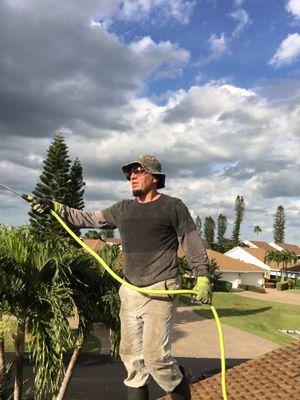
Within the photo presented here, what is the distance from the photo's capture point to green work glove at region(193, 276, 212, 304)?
3645 millimetres

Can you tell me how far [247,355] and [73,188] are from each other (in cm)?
2394

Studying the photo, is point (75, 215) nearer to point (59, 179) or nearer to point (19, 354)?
point (19, 354)

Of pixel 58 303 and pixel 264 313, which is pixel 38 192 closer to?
pixel 264 313

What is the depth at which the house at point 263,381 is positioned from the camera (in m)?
5.65

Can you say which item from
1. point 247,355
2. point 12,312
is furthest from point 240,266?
point 12,312

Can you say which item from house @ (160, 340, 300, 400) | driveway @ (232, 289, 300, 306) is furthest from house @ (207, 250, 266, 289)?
house @ (160, 340, 300, 400)

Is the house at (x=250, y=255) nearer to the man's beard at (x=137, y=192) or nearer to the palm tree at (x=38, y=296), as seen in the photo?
the palm tree at (x=38, y=296)

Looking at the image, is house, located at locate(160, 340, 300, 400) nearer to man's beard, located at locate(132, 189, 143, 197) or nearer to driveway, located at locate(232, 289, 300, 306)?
man's beard, located at locate(132, 189, 143, 197)

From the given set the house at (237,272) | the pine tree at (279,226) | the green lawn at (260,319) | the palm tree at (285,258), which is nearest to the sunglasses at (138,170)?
the green lawn at (260,319)

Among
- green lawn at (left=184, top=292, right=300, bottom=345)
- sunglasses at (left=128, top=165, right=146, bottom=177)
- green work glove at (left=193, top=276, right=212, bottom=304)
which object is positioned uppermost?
sunglasses at (left=128, top=165, right=146, bottom=177)

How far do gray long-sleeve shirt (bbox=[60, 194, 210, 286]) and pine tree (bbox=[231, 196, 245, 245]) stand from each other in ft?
314

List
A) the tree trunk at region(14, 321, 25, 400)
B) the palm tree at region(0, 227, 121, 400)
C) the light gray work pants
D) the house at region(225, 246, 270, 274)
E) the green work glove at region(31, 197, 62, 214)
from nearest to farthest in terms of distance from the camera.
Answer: the light gray work pants
the green work glove at region(31, 197, 62, 214)
the palm tree at region(0, 227, 121, 400)
the tree trunk at region(14, 321, 25, 400)
the house at region(225, 246, 270, 274)

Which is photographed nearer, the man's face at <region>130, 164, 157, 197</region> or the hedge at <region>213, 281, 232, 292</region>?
the man's face at <region>130, 164, 157, 197</region>

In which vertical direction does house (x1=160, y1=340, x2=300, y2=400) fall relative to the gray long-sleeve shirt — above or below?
below
